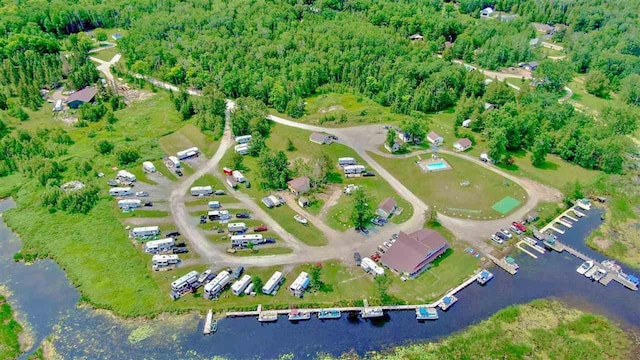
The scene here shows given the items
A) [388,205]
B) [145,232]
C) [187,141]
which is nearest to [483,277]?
[388,205]

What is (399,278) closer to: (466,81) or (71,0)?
(466,81)

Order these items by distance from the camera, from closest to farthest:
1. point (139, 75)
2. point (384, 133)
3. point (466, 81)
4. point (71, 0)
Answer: point (384, 133) → point (466, 81) → point (139, 75) → point (71, 0)

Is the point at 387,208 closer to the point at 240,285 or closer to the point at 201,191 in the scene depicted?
the point at 240,285

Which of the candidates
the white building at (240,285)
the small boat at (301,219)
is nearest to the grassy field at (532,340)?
the white building at (240,285)

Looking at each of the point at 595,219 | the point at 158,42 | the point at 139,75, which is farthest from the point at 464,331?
the point at 158,42

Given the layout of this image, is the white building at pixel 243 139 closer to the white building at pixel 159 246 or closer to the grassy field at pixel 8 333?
the white building at pixel 159 246

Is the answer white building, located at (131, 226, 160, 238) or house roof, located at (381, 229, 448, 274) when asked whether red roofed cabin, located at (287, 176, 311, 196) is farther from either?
white building, located at (131, 226, 160, 238)
